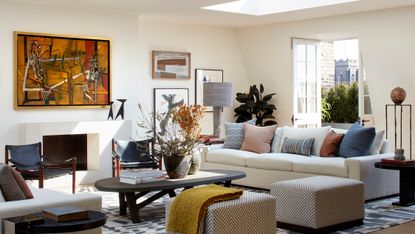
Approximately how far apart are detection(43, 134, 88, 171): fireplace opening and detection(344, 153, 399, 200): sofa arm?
13.4 feet

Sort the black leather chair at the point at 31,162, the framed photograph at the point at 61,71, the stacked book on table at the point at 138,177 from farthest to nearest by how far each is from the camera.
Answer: the framed photograph at the point at 61,71, the black leather chair at the point at 31,162, the stacked book on table at the point at 138,177

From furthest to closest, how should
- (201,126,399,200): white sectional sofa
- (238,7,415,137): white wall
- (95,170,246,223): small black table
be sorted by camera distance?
(238,7,415,137): white wall < (201,126,399,200): white sectional sofa < (95,170,246,223): small black table

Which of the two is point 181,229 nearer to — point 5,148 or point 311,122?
point 5,148

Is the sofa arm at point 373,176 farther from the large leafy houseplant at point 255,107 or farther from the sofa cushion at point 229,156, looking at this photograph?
the large leafy houseplant at point 255,107

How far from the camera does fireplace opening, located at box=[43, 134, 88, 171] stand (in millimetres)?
9023

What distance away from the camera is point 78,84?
8.70 m

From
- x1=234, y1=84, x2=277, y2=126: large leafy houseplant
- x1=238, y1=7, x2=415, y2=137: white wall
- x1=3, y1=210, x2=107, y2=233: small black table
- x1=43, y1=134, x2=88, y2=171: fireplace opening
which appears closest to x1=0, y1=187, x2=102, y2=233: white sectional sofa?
x1=3, y1=210, x2=107, y2=233: small black table

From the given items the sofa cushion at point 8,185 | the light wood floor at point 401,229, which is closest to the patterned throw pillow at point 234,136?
the light wood floor at point 401,229

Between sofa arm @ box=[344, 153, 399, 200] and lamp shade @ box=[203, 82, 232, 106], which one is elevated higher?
lamp shade @ box=[203, 82, 232, 106]

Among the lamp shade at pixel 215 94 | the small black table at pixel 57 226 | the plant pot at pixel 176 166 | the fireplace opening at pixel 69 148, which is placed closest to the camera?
the small black table at pixel 57 226

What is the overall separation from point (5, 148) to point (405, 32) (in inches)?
222

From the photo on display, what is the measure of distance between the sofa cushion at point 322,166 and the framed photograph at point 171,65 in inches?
132

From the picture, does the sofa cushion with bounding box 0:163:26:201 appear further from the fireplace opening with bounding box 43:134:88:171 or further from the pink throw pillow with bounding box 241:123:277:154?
the fireplace opening with bounding box 43:134:88:171

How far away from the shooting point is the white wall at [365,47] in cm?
862
